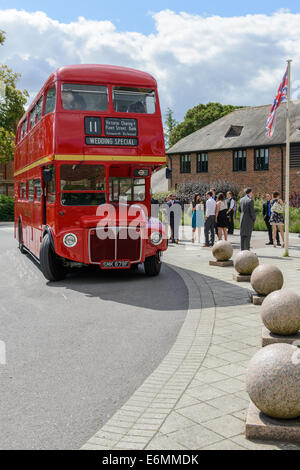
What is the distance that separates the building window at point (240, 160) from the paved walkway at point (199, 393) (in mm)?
35255

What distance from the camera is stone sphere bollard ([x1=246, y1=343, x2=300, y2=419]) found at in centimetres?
378

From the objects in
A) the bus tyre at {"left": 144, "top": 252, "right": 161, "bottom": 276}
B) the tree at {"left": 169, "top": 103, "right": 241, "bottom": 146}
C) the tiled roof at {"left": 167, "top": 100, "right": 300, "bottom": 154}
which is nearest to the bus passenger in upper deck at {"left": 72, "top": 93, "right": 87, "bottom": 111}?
the bus tyre at {"left": 144, "top": 252, "right": 161, "bottom": 276}

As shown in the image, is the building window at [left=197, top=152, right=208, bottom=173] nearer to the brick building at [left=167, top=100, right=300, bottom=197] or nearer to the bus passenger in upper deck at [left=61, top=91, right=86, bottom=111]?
the brick building at [left=167, top=100, right=300, bottom=197]

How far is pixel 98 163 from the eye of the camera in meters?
11.1

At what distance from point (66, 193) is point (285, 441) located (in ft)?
26.5

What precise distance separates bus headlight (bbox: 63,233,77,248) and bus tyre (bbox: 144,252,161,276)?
198 centimetres

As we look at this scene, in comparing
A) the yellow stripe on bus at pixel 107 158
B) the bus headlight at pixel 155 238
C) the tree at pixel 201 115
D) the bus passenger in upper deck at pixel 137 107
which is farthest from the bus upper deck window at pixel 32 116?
the tree at pixel 201 115

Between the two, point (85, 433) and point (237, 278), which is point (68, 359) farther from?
point (237, 278)

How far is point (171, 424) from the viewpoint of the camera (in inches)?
157

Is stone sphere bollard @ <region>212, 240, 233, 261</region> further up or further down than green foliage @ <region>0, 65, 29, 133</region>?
further down

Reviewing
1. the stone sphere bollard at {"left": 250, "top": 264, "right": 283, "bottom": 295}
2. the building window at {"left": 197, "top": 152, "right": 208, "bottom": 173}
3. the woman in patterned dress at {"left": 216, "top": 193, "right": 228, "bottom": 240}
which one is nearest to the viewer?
the stone sphere bollard at {"left": 250, "top": 264, "right": 283, "bottom": 295}

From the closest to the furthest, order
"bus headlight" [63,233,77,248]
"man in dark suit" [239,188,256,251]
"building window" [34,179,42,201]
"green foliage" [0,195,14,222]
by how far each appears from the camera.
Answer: "bus headlight" [63,233,77,248] → "building window" [34,179,42,201] → "man in dark suit" [239,188,256,251] → "green foliage" [0,195,14,222]

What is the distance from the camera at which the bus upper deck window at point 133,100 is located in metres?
11.1

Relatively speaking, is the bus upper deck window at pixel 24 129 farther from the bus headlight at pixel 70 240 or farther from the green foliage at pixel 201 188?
the green foliage at pixel 201 188
